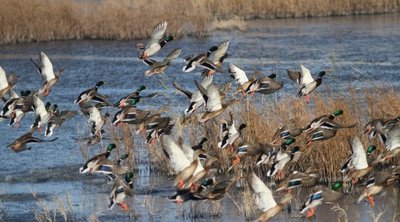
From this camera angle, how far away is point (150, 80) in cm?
2384

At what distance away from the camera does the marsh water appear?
12469mm

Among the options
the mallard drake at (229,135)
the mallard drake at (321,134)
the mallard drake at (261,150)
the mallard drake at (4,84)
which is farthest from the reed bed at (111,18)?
the mallard drake at (321,134)

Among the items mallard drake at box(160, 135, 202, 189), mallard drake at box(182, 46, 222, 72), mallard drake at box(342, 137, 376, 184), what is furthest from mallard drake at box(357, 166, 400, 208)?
mallard drake at box(182, 46, 222, 72)

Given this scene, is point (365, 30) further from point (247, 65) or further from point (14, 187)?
point (14, 187)

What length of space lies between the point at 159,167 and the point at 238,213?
8.41 ft

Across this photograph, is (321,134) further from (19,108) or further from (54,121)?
(19,108)

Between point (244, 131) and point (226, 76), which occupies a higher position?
point (244, 131)

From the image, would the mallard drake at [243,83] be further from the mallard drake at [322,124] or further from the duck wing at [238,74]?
the mallard drake at [322,124]

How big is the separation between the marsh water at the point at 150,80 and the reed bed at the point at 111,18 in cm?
32

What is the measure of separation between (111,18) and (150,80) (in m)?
8.23

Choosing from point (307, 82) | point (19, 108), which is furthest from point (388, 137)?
point (19, 108)

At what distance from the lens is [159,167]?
1449cm

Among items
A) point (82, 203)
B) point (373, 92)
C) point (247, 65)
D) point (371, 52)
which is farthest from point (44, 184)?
point (371, 52)

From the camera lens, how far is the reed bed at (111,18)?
30.2 m
